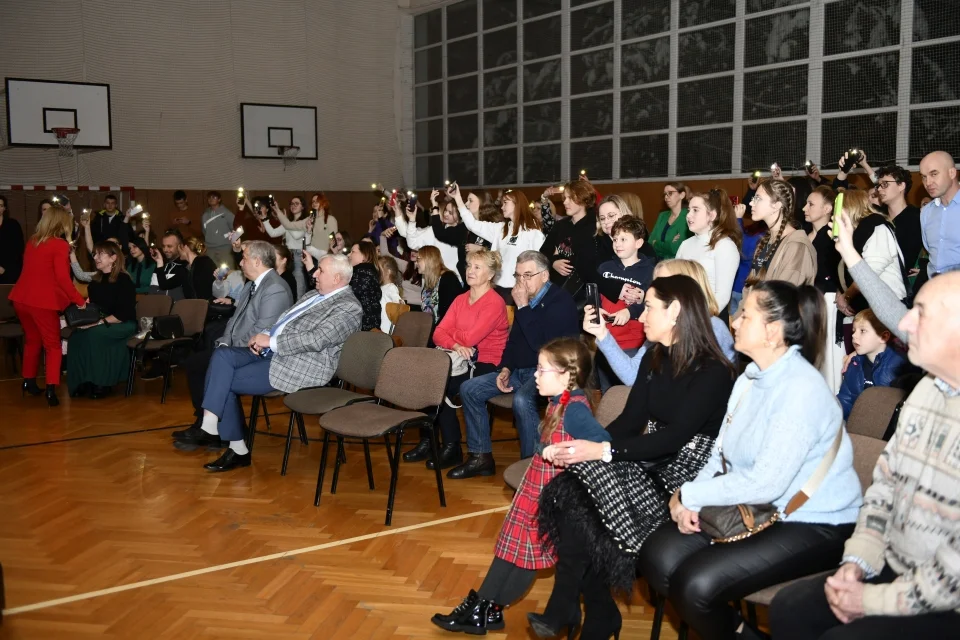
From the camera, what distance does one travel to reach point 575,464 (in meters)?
2.77

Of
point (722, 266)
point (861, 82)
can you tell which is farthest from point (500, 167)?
point (722, 266)

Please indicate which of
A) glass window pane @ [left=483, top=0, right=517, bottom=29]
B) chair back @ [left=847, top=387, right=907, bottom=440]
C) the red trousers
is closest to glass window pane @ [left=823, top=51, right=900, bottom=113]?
glass window pane @ [left=483, top=0, right=517, bottom=29]

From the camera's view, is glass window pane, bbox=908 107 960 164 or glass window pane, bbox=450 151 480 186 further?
glass window pane, bbox=450 151 480 186

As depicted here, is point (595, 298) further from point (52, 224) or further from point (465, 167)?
point (465, 167)

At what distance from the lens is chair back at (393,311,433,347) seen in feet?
18.9

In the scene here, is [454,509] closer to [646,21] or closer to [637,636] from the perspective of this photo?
[637,636]

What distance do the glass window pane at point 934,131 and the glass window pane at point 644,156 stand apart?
322 cm

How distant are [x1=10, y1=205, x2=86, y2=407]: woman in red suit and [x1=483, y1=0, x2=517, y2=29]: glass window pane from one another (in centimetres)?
824

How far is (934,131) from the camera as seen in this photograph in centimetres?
823

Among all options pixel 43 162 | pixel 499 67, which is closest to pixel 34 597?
pixel 43 162

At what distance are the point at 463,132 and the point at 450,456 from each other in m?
10.1

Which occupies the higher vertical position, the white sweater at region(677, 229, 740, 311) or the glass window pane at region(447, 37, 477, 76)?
the glass window pane at region(447, 37, 477, 76)

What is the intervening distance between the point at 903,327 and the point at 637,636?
1538 millimetres

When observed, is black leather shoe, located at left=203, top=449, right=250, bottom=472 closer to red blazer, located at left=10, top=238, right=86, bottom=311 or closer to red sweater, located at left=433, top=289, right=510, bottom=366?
red sweater, located at left=433, top=289, right=510, bottom=366
